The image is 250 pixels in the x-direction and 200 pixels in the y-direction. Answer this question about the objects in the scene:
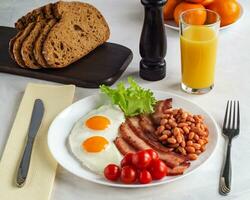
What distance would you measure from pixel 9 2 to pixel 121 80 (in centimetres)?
83

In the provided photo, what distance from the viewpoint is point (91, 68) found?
6.24 ft

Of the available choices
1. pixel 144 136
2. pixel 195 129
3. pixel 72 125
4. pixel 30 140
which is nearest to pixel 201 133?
pixel 195 129

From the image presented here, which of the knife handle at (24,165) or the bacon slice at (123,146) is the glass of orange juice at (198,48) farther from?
the knife handle at (24,165)

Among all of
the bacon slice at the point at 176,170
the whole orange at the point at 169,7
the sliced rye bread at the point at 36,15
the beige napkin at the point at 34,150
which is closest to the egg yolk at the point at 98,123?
the beige napkin at the point at 34,150

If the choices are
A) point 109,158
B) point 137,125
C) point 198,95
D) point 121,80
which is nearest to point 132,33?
point 121,80

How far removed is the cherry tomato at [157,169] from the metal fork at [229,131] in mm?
153

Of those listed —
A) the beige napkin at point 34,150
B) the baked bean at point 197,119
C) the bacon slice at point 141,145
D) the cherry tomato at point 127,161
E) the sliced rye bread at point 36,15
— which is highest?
the sliced rye bread at point 36,15

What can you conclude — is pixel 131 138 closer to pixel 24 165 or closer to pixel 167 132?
pixel 167 132

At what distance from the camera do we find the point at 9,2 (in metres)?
2.44

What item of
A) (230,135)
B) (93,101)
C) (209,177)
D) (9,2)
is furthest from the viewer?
(9,2)

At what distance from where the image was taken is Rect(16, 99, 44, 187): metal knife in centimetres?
142

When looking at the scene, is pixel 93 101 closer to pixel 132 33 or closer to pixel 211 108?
pixel 211 108

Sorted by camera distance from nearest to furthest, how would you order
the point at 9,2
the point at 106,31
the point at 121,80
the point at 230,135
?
1. the point at 230,135
2. the point at 121,80
3. the point at 106,31
4. the point at 9,2

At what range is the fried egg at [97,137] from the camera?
144 centimetres
